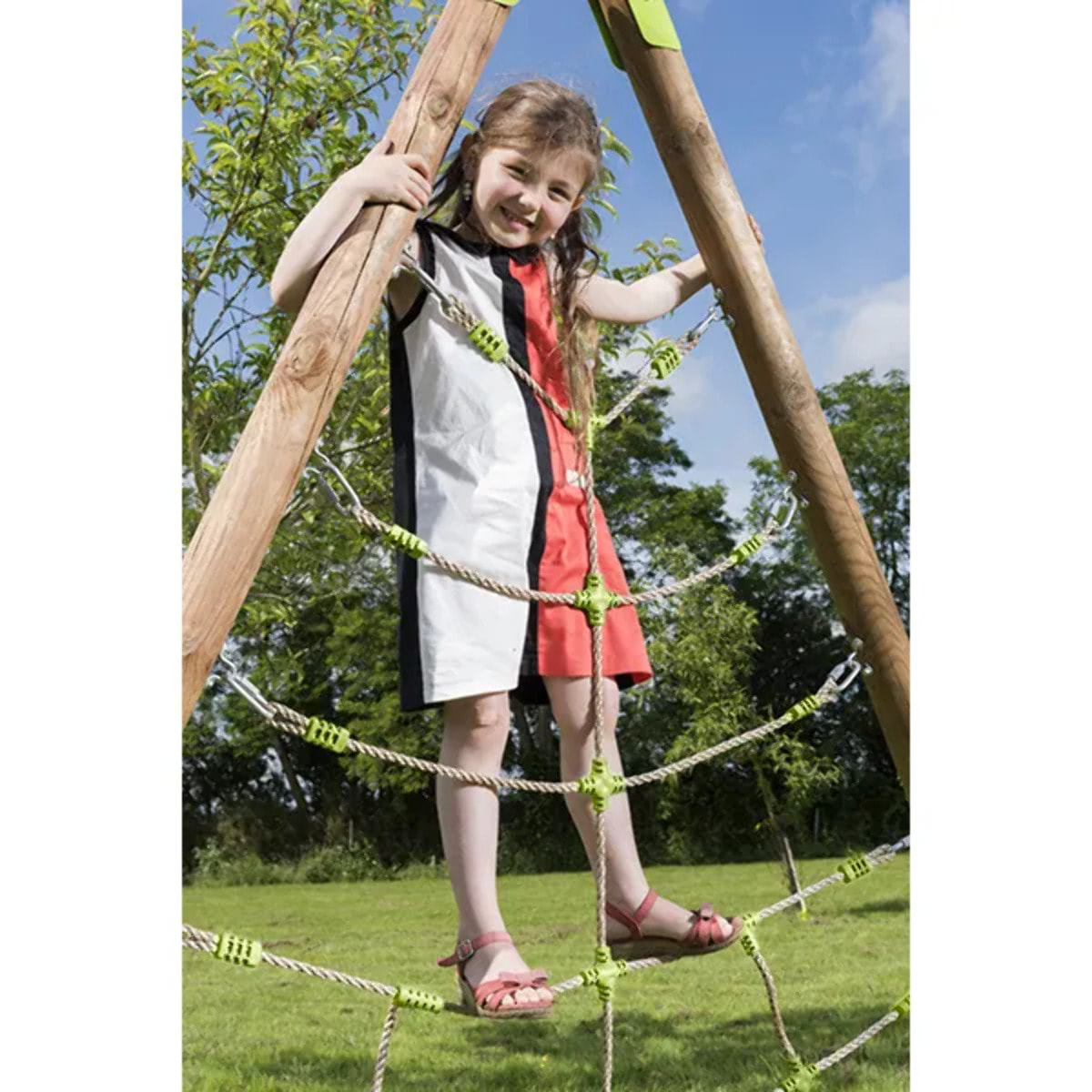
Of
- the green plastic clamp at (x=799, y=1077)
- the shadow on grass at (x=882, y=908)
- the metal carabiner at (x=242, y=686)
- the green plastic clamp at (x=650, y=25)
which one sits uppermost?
the green plastic clamp at (x=650, y=25)

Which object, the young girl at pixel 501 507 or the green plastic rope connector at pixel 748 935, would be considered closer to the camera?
the young girl at pixel 501 507

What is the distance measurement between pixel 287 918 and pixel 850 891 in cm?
262

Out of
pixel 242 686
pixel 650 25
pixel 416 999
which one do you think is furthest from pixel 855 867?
pixel 650 25

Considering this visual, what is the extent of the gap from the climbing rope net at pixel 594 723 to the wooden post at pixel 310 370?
0.30 feet

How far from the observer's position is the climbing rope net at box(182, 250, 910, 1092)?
1505mm

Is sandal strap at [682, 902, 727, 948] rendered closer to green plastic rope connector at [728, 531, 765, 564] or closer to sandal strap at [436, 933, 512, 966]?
sandal strap at [436, 933, 512, 966]

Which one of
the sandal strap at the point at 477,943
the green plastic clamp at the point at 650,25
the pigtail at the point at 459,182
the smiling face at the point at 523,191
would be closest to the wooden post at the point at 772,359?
the green plastic clamp at the point at 650,25

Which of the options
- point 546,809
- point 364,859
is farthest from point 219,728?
point 546,809

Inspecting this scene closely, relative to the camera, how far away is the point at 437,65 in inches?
62.8

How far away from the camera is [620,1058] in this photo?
3.78 metres

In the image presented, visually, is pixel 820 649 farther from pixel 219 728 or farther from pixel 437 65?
pixel 437 65

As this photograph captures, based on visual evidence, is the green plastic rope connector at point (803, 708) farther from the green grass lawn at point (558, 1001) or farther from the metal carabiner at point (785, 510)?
the green grass lawn at point (558, 1001)

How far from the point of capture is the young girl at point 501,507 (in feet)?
5.62

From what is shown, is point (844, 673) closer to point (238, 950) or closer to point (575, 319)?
point (575, 319)
